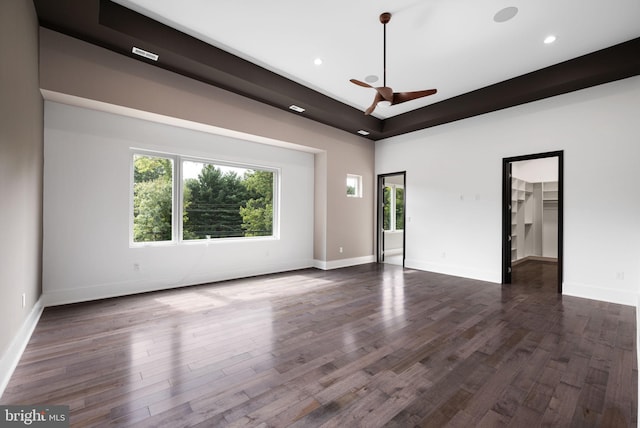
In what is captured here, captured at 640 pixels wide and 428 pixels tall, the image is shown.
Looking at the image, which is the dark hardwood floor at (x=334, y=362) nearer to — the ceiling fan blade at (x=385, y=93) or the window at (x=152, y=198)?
the window at (x=152, y=198)

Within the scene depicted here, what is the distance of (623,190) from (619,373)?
306cm

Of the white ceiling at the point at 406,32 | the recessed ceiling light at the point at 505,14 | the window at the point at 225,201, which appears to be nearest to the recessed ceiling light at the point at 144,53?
the white ceiling at the point at 406,32

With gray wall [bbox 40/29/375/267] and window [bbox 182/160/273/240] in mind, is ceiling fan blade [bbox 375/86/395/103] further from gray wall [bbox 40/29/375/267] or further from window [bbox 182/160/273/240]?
window [bbox 182/160/273/240]

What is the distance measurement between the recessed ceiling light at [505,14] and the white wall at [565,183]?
2189mm

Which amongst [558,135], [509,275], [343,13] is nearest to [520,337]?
[509,275]

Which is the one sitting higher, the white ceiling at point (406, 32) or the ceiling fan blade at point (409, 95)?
the white ceiling at point (406, 32)

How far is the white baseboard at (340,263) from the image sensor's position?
20.6 feet

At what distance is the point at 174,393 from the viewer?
1.89 meters

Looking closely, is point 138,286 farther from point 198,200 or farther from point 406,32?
point 406,32

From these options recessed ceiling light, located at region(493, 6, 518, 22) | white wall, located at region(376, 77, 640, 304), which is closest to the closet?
white wall, located at region(376, 77, 640, 304)

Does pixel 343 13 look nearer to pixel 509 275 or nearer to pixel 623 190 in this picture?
pixel 623 190

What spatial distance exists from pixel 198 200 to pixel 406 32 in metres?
4.04

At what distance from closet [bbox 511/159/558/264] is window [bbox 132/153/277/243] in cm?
650

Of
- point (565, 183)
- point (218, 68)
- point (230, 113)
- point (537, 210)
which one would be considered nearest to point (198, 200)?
point (230, 113)
